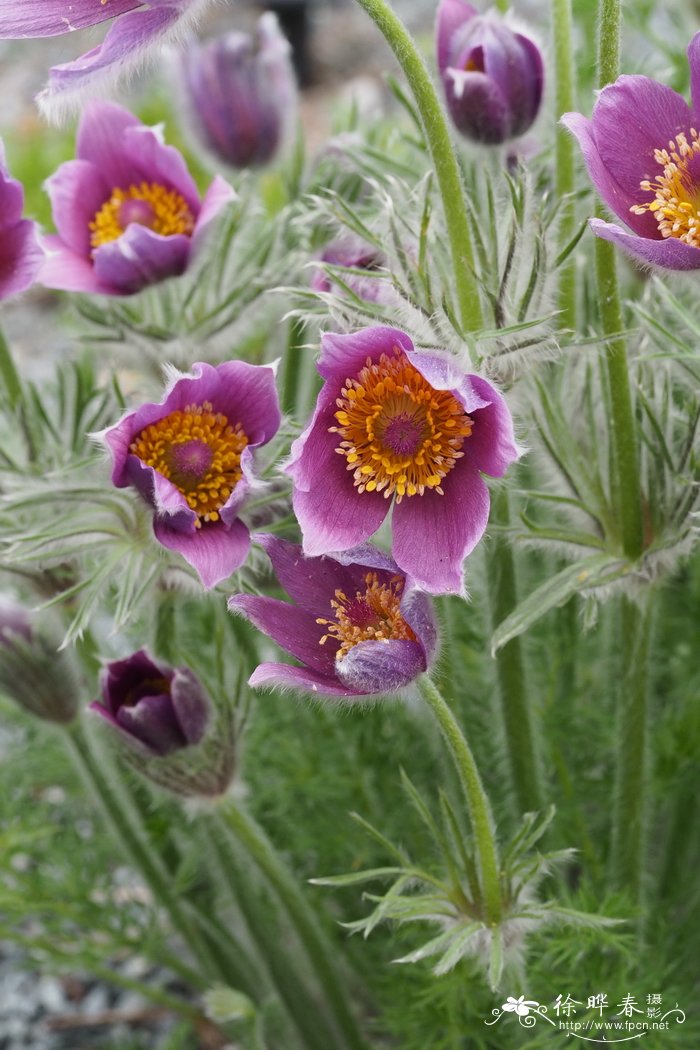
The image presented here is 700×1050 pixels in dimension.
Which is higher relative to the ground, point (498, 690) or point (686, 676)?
point (498, 690)

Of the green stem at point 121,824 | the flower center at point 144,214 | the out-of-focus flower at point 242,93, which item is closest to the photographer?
the flower center at point 144,214

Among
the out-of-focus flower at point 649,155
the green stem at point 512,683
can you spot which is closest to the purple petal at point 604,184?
the out-of-focus flower at point 649,155

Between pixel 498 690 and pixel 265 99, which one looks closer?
pixel 498 690

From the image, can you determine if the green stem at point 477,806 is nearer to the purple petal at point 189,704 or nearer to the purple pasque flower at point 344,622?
the purple pasque flower at point 344,622

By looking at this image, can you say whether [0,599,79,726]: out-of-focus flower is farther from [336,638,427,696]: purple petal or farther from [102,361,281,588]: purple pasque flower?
[336,638,427,696]: purple petal

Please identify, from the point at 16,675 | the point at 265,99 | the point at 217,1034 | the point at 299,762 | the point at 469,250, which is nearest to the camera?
the point at 469,250

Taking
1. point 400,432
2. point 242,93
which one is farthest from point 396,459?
point 242,93

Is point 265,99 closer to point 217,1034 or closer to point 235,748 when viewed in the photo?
point 235,748

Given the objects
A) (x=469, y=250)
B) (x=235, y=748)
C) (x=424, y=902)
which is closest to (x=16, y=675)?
(x=235, y=748)
